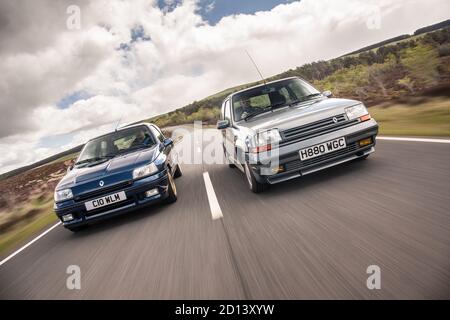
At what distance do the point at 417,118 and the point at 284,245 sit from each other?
23.1 ft

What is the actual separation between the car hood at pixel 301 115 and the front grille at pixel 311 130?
6cm

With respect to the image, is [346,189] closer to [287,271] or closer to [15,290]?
[287,271]

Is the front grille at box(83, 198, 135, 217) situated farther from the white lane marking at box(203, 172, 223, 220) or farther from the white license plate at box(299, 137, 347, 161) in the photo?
the white license plate at box(299, 137, 347, 161)

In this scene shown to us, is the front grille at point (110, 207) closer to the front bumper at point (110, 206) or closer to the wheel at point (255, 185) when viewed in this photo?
the front bumper at point (110, 206)

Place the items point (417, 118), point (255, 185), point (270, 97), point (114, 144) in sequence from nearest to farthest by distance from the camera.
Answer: point (255, 185)
point (270, 97)
point (114, 144)
point (417, 118)

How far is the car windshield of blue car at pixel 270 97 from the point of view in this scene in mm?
5887

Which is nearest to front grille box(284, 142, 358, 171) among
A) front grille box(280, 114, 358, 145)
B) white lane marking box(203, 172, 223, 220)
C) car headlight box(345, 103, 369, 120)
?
front grille box(280, 114, 358, 145)

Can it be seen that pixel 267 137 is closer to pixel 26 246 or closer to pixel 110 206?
pixel 110 206


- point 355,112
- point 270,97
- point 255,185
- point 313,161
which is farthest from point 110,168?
point 355,112

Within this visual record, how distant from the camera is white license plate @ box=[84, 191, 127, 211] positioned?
5094 mm

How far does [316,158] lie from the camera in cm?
454

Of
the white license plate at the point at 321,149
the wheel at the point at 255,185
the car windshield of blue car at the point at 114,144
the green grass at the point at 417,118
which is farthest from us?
the green grass at the point at 417,118

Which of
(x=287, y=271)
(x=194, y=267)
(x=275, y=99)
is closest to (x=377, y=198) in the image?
(x=287, y=271)

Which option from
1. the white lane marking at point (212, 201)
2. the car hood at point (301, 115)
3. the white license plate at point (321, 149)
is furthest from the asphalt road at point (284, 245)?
the car hood at point (301, 115)
